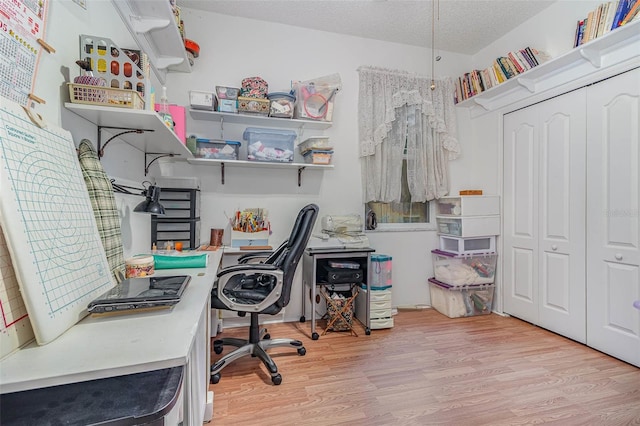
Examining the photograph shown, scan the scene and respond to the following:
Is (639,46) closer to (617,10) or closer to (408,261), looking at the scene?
(617,10)

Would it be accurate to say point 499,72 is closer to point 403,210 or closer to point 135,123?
point 403,210

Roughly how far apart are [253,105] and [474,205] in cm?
227

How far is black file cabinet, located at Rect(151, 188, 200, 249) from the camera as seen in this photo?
7.14 ft

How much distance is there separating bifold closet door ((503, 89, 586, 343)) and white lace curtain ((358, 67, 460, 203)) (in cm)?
61

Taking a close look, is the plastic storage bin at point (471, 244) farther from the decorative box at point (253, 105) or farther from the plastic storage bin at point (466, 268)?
the decorative box at point (253, 105)

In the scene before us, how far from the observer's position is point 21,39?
0.86m

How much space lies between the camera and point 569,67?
236cm

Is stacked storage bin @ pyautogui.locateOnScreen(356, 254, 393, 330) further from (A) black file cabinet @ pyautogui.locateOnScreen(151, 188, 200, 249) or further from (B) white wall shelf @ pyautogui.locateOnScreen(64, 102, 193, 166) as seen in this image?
(B) white wall shelf @ pyautogui.locateOnScreen(64, 102, 193, 166)

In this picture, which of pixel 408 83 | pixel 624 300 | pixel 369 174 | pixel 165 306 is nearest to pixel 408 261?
pixel 369 174

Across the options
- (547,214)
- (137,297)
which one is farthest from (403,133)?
(137,297)

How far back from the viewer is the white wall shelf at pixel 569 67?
1983 mm

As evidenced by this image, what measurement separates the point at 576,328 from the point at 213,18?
3.97 meters

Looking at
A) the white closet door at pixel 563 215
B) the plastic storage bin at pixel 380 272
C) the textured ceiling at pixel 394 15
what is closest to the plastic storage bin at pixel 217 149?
the textured ceiling at pixel 394 15

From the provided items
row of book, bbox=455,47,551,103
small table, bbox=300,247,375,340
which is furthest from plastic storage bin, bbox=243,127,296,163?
row of book, bbox=455,47,551,103
